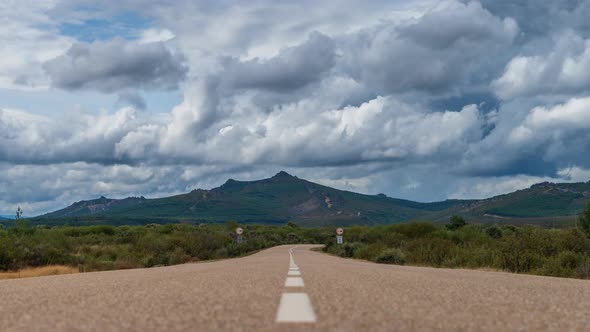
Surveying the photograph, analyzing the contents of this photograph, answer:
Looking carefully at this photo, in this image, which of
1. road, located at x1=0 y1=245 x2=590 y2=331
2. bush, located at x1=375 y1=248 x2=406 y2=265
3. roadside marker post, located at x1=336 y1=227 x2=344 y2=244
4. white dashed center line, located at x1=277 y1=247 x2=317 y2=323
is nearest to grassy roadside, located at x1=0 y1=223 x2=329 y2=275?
roadside marker post, located at x1=336 y1=227 x2=344 y2=244

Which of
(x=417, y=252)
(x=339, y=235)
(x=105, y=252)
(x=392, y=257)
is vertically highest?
(x=105, y=252)

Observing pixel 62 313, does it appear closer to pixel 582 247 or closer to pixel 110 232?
pixel 582 247

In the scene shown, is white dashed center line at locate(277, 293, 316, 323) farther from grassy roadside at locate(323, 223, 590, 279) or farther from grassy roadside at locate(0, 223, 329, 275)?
grassy roadside at locate(0, 223, 329, 275)

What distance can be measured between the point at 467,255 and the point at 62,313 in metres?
20.0

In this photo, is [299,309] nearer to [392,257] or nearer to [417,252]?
[417,252]

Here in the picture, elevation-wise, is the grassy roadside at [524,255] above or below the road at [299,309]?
below

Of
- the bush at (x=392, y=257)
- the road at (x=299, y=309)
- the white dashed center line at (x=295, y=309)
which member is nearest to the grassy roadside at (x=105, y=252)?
the bush at (x=392, y=257)

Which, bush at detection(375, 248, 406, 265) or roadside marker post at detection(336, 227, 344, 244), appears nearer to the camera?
bush at detection(375, 248, 406, 265)

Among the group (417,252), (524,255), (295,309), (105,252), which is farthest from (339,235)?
(295,309)

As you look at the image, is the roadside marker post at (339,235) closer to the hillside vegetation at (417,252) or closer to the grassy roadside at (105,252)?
the hillside vegetation at (417,252)

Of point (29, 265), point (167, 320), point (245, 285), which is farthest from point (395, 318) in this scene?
point (29, 265)

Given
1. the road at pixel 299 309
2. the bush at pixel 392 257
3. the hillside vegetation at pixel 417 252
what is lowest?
the bush at pixel 392 257

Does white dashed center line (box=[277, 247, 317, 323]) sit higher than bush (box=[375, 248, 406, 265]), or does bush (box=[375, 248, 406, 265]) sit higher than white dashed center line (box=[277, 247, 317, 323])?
white dashed center line (box=[277, 247, 317, 323])

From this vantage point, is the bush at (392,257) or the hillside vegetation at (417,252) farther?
the bush at (392,257)
